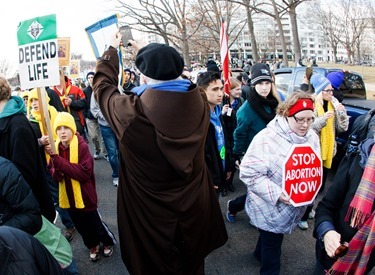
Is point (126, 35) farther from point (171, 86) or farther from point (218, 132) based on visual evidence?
point (218, 132)

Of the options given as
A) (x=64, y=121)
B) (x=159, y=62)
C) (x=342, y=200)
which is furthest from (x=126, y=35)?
(x=342, y=200)

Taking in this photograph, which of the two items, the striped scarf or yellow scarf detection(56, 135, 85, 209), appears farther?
yellow scarf detection(56, 135, 85, 209)

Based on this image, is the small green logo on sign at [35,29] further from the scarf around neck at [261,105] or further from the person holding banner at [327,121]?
the person holding banner at [327,121]

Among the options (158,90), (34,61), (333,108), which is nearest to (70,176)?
(34,61)

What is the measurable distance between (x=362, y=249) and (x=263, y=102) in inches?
87.9

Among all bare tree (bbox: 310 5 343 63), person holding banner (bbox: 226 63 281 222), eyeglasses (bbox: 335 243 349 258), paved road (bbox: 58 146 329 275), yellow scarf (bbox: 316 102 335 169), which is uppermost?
bare tree (bbox: 310 5 343 63)

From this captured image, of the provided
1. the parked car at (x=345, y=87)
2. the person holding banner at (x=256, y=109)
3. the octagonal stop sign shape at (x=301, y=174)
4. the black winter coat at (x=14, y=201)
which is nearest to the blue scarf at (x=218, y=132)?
the person holding banner at (x=256, y=109)

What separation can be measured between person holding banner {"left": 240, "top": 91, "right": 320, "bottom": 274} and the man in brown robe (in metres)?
0.45

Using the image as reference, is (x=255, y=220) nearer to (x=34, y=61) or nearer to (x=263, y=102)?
(x=263, y=102)

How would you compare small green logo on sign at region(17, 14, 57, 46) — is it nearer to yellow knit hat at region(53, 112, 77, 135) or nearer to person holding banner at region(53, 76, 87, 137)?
yellow knit hat at region(53, 112, 77, 135)

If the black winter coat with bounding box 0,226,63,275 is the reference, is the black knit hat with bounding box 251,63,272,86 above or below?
above

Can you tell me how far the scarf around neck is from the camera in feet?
11.8

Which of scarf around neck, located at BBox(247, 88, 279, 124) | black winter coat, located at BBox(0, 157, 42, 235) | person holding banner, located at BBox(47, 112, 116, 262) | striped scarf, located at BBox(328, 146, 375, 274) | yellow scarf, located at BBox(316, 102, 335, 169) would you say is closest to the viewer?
striped scarf, located at BBox(328, 146, 375, 274)

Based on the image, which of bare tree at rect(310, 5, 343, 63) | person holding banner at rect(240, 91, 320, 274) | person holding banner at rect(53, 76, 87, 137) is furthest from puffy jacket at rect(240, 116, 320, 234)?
bare tree at rect(310, 5, 343, 63)
